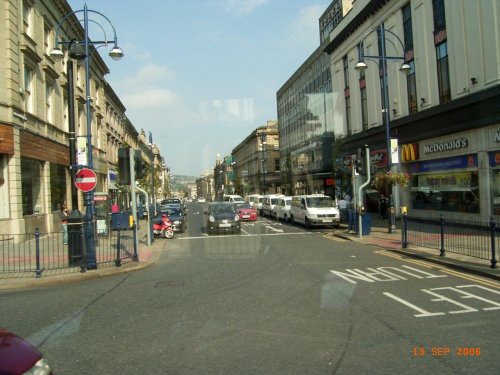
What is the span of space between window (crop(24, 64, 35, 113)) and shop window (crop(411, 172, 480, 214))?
19.6 m

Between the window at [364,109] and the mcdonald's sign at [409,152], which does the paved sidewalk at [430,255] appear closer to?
the mcdonald's sign at [409,152]

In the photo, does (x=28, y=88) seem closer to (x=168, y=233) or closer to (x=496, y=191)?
(x=168, y=233)

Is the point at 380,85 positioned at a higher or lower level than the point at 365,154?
higher

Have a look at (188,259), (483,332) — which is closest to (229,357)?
(483,332)

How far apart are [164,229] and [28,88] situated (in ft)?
29.8

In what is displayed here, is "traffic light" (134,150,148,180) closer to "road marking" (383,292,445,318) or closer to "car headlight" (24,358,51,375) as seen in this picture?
"road marking" (383,292,445,318)

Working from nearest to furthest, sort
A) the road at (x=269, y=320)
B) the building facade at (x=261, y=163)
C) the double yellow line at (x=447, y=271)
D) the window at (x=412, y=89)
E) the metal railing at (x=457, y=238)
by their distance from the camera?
the road at (x=269, y=320) → the double yellow line at (x=447, y=271) → the metal railing at (x=457, y=238) → the window at (x=412, y=89) → the building facade at (x=261, y=163)

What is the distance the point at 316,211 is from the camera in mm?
22656

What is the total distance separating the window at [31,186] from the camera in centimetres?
1967

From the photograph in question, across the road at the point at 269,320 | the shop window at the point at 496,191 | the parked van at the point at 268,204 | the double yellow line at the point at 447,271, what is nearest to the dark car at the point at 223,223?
the double yellow line at the point at 447,271

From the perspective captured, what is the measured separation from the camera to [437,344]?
523cm

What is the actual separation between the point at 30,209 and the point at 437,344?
1943 centimetres

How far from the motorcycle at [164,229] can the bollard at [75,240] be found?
867 centimetres

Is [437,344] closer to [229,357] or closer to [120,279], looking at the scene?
[229,357]
